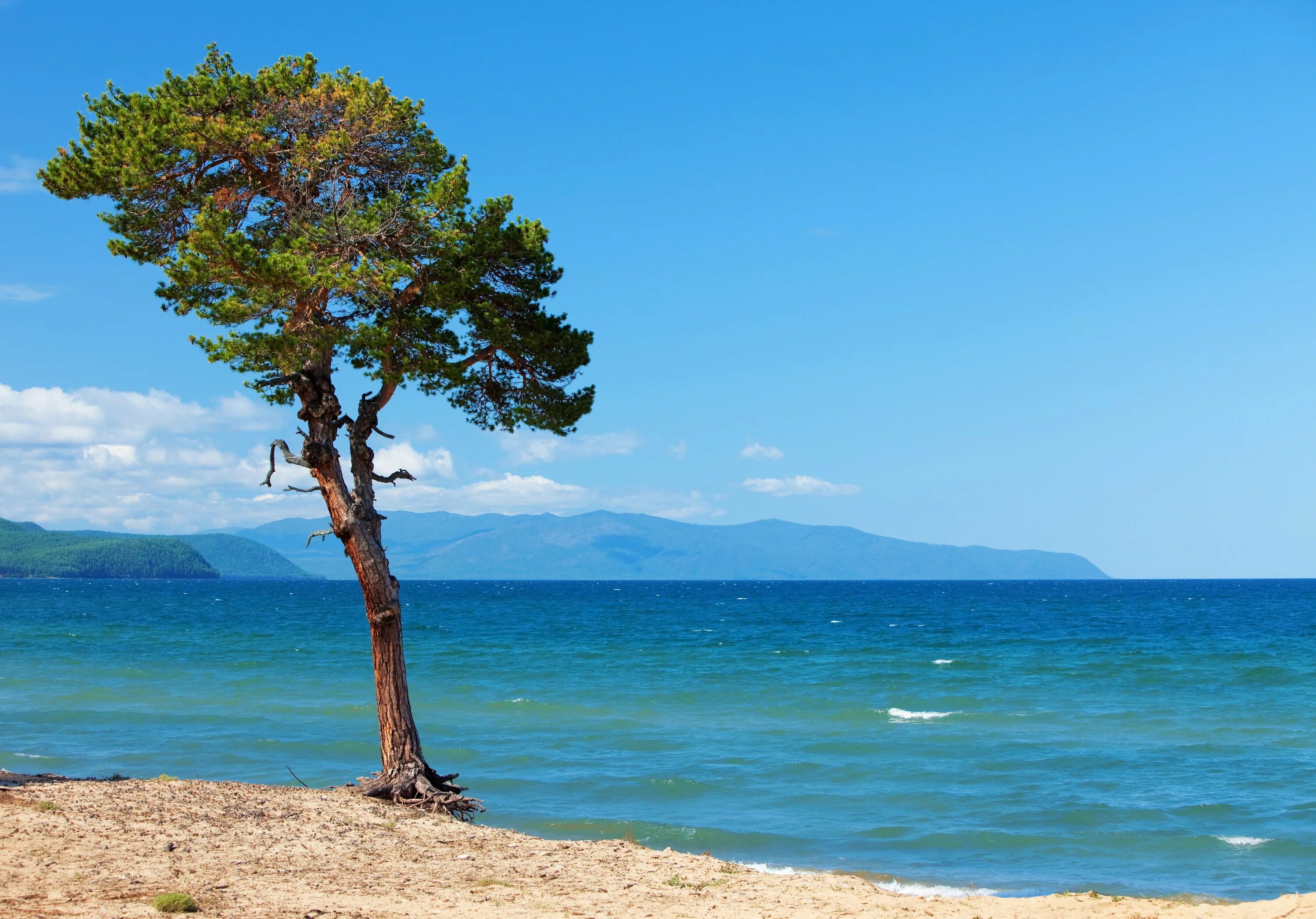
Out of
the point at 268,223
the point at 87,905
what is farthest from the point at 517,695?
the point at 87,905

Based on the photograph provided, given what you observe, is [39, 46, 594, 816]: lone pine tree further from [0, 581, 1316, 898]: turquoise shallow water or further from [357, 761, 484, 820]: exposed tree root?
[0, 581, 1316, 898]: turquoise shallow water

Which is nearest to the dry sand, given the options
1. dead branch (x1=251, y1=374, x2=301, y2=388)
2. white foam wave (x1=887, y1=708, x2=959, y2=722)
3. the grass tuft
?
the grass tuft

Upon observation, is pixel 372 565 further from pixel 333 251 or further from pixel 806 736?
pixel 806 736

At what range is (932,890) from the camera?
11.8 metres

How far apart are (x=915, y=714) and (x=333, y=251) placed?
2014cm

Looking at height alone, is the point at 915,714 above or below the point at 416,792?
below

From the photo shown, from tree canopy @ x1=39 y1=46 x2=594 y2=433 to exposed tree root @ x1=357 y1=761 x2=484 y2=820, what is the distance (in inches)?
209

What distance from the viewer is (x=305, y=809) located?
39.1 feet

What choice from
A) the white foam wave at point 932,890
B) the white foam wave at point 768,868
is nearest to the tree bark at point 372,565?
the white foam wave at point 768,868

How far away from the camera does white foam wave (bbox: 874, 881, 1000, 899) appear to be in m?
11.5

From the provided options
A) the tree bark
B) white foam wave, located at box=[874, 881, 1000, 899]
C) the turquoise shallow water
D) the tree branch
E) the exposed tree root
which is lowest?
the turquoise shallow water

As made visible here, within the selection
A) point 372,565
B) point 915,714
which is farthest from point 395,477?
point 915,714

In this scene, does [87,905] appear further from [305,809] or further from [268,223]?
[268,223]

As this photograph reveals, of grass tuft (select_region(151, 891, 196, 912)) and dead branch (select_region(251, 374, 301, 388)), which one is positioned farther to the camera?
dead branch (select_region(251, 374, 301, 388))
